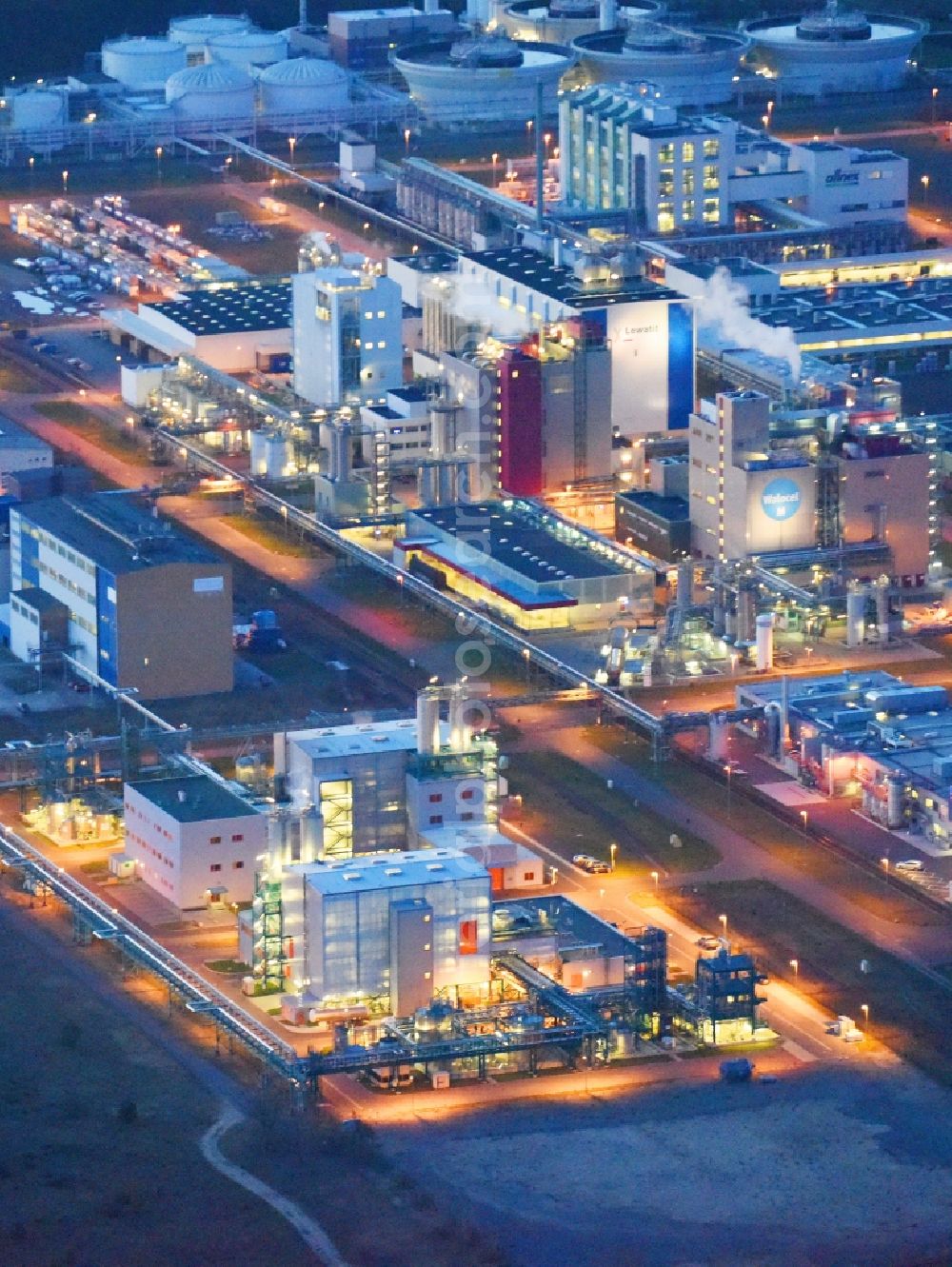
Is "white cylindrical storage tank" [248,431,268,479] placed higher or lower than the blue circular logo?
lower

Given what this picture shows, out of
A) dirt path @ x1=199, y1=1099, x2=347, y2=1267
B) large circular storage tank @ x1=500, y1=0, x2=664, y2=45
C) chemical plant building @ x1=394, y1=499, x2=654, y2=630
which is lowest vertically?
chemical plant building @ x1=394, y1=499, x2=654, y2=630

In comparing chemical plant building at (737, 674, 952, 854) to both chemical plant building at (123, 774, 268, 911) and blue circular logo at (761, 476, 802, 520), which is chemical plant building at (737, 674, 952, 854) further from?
chemical plant building at (123, 774, 268, 911)

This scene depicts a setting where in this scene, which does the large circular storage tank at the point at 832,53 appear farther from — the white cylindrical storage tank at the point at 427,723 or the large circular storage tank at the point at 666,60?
the white cylindrical storage tank at the point at 427,723

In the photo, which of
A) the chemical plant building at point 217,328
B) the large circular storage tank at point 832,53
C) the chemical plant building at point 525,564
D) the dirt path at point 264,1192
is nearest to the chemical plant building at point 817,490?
the chemical plant building at point 525,564

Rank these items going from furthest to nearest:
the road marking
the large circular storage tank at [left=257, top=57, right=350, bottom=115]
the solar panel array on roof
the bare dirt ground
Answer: the large circular storage tank at [left=257, top=57, right=350, bottom=115] → the solar panel array on roof → the road marking → the bare dirt ground

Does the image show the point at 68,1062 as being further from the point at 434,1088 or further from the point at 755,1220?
the point at 755,1220

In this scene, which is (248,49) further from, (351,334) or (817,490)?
(817,490)

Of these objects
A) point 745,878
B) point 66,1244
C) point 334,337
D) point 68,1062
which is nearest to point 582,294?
point 334,337

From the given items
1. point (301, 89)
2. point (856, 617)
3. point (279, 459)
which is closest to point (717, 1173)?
point (856, 617)

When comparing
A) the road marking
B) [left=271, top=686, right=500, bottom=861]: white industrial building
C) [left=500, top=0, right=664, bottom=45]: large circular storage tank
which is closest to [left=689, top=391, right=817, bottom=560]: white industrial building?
[left=271, top=686, right=500, bottom=861]: white industrial building
